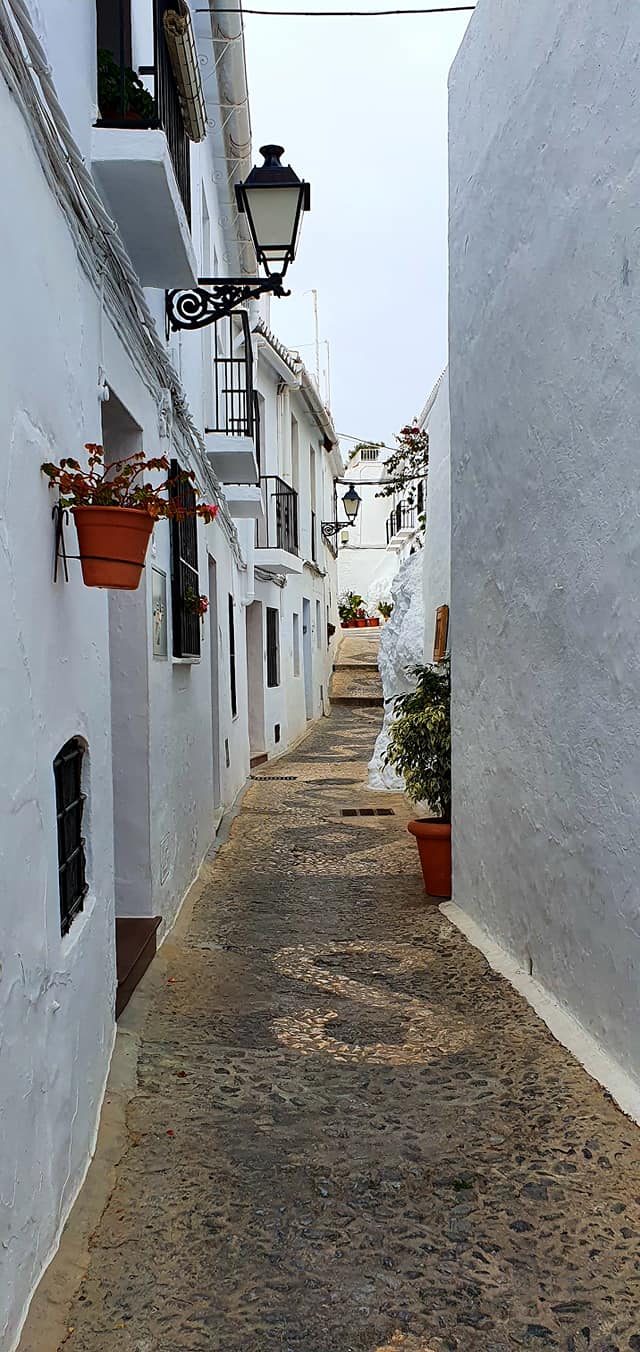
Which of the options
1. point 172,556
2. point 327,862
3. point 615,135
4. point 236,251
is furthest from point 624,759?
point 236,251

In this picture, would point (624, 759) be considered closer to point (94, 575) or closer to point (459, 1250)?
point (459, 1250)

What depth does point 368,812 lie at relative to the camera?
9844 millimetres

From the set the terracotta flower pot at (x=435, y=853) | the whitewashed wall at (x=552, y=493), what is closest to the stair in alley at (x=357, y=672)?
the terracotta flower pot at (x=435, y=853)

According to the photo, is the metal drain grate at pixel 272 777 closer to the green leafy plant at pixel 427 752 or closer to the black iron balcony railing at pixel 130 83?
the green leafy plant at pixel 427 752

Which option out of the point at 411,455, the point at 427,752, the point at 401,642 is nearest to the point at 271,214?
the point at 427,752

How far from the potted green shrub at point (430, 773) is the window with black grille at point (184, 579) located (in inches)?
55.4

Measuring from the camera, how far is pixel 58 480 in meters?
2.66

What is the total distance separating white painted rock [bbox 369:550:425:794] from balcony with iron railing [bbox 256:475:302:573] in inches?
88.5

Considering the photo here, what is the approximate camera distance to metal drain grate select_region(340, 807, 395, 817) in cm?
974

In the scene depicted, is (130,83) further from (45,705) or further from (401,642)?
(401,642)

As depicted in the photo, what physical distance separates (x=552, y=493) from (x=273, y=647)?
38.7 ft

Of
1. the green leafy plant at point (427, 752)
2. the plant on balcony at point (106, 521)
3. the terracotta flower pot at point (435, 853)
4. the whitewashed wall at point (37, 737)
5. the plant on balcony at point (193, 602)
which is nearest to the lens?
the whitewashed wall at point (37, 737)

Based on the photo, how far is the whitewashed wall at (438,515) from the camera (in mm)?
8617

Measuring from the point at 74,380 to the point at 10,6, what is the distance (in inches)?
38.5
